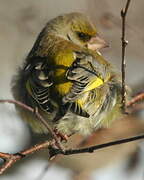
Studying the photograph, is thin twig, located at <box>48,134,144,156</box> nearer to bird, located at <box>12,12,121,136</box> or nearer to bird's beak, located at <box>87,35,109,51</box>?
bird, located at <box>12,12,121,136</box>

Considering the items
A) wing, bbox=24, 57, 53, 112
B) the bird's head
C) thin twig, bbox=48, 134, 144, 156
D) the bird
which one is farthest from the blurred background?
thin twig, bbox=48, 134, 144, 156

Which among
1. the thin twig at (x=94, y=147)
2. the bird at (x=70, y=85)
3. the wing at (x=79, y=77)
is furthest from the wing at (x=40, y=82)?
the thin twig at (x=94, y=147)

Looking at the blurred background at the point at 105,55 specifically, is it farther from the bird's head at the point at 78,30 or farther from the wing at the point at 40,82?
the wing at the point at 40,82

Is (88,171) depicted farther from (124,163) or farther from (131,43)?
(131,43)

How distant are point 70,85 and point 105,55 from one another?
7.80ft

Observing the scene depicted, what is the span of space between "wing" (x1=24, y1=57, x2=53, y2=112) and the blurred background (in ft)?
2.52

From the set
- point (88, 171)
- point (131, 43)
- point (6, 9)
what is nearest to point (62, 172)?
point (88, 171)

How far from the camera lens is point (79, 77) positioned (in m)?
5.31

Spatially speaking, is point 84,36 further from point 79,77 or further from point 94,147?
point 94,147

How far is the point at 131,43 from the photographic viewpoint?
7.08 meters

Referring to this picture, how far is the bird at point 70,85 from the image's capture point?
5.22m

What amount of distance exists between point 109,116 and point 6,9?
291 centimetres

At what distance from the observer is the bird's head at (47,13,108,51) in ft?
20.8

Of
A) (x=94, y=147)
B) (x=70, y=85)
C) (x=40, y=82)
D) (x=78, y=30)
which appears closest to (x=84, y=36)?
(x=78, y=30)
